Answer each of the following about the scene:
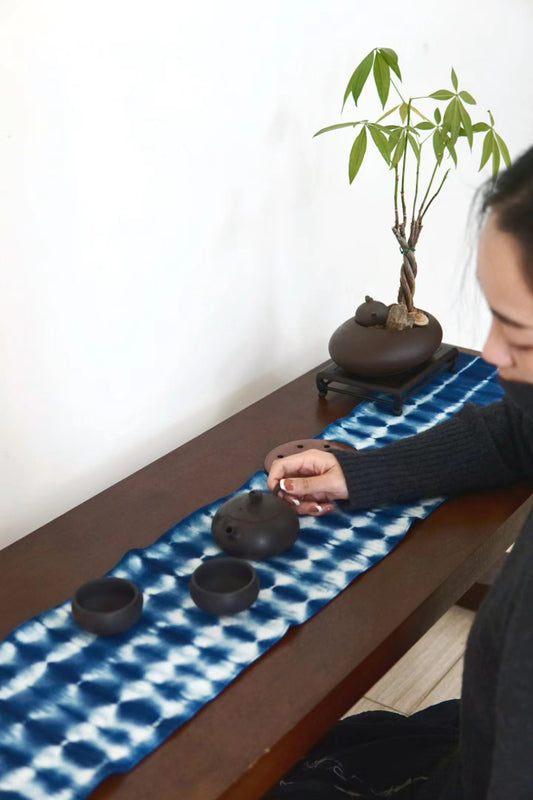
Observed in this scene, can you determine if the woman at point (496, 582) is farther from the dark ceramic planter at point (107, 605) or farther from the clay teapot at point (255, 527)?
the dark ceramic planter at point (107, 605)

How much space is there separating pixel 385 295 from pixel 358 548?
106 cm

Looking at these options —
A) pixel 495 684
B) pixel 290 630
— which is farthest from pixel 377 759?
pixel 495 684

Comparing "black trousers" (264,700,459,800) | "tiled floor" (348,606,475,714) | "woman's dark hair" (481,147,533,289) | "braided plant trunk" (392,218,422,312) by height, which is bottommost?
"tiled floor" (348,606,475,714)

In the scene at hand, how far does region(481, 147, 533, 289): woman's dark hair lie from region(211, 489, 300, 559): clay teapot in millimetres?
495

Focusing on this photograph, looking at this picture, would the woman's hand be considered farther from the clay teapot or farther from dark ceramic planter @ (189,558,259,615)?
dark ceramic planter @ (189,558,259,615)

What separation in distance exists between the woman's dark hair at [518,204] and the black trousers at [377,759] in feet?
2.05

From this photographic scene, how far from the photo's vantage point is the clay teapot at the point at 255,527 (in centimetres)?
117

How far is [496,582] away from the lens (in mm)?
889

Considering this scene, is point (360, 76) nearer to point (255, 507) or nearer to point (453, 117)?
point (453, 117)

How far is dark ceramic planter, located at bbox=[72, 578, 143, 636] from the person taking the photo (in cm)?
104

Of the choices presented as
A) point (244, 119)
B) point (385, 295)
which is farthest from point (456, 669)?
point (244, 119)

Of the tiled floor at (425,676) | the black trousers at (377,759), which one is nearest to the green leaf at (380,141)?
the black trousers at (377,759)

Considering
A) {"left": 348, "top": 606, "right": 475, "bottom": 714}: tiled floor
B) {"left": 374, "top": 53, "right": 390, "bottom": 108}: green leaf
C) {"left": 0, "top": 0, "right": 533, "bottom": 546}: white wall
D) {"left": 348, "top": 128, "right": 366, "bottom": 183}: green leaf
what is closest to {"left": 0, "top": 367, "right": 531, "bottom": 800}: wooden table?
{"left": 0, "top": 0, "right": 533, "bottom": 546}: white wall

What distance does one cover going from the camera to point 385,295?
2164 millimetres
